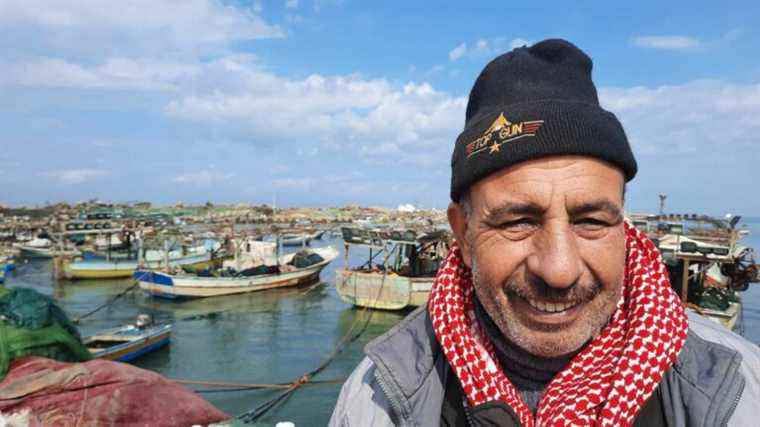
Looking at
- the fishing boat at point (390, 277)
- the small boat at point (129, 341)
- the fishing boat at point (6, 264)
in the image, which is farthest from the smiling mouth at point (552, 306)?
the fishing boat at point (6, 264)

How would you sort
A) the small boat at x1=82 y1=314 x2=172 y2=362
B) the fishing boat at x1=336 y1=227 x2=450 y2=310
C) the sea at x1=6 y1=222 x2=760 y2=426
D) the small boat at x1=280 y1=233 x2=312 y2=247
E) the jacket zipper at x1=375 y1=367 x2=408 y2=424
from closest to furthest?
the jacket zipper at x1=375 y1=367 x2=408 y2=424
the sea at x1=6 y1=222 x2=760 y2=426
the small boat at x1=82 y1=314 x2=172 y2=362
the fishing boat at x1=336 y1=227 x2=450 y2=310
the small boat at x1=280 y1=233 x2=312 y2=247

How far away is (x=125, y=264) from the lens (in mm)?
31688

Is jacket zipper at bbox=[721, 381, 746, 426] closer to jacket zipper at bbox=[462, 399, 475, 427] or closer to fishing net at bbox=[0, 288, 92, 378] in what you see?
jacket zipper at bbox=[462, 399, 475, 427]

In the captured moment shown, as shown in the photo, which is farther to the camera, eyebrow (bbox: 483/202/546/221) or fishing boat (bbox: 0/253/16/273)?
fishing boat (bbox: 0/253/16/273)

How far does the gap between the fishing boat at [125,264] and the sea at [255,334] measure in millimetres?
611

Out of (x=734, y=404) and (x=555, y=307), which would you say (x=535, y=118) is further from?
(x=734, y=404)

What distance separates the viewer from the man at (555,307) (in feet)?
4.37

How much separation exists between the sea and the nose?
8.45 meters

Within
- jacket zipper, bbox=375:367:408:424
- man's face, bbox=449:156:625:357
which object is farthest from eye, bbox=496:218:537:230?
jacket zipper, bbox=375:367:408:424

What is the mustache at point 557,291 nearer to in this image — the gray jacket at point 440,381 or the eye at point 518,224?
the eye at point 518,224

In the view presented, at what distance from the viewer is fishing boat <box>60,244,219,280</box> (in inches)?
1193

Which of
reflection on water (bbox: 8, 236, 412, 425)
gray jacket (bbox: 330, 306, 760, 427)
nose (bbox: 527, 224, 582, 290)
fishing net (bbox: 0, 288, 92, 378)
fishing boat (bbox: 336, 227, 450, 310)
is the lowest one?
reflection on water (bbox: 8, 236, 412, 425)

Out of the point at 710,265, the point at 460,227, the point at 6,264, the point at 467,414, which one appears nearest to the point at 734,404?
the point at 467,414

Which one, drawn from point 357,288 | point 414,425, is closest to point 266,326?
point 357,288
